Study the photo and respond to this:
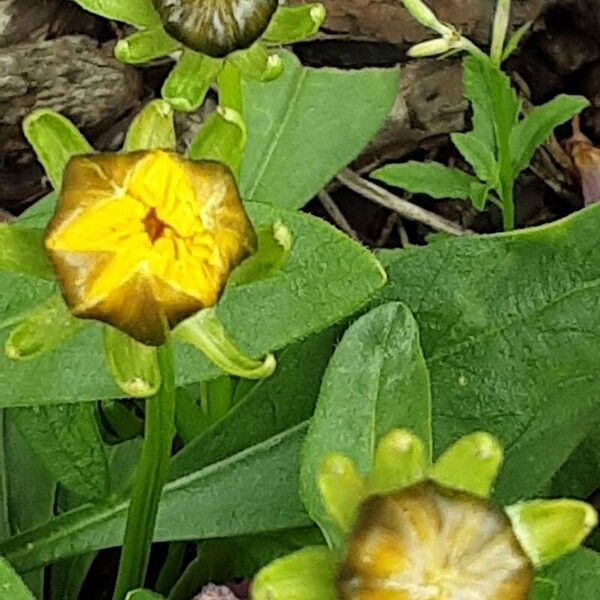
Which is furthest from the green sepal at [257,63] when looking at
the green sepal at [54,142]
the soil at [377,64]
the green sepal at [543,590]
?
the soil at [377,64]

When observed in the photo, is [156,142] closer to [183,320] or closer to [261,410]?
[183,320]

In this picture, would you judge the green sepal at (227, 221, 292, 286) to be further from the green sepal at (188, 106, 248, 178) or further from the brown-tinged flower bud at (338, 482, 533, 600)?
the brown-tinged flower bud at (338, 482, 533, 600)

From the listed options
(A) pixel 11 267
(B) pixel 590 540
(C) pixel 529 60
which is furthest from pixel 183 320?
(C) pixel 529 60

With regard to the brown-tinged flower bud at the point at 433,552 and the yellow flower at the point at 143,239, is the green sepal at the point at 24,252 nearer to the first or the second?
the yellow flower at the point at 143,239

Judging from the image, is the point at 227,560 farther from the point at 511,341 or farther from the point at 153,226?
the point at 153,226

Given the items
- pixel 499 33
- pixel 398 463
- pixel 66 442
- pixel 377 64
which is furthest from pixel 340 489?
pixel 377 64
